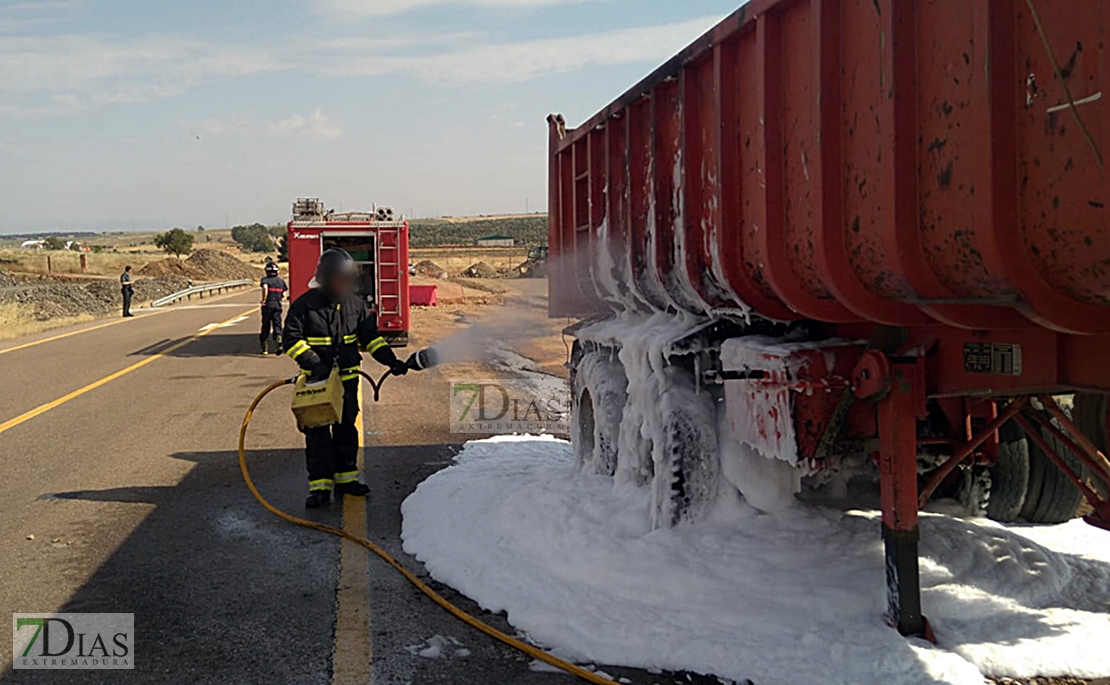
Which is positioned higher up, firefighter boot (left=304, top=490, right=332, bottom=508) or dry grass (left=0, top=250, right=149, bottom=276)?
dry grass (left=0, top=250, right=149, bottom=276)

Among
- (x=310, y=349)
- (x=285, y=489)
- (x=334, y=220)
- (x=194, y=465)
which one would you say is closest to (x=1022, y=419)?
(x=310, y=349)

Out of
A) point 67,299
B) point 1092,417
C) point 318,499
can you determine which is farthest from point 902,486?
point 67,299

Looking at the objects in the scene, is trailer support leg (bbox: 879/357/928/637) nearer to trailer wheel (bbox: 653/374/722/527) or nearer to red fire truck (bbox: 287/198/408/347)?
trailer wheel (bbox: 653/374/722/527)

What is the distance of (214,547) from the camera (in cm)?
577

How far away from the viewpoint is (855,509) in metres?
5.17

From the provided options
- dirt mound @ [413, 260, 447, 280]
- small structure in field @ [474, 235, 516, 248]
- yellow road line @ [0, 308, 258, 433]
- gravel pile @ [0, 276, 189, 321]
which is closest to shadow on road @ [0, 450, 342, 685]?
yellow road line @ [0, 308, 258, 433]

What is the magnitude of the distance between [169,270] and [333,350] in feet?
202

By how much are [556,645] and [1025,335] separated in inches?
86.8

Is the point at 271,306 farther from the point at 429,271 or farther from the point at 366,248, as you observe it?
the point at 429,271

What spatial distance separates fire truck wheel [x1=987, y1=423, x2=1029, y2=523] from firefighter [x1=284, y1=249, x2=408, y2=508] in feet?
12.7

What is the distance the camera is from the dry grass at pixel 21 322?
75.4 feet

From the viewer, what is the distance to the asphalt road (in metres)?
4.08

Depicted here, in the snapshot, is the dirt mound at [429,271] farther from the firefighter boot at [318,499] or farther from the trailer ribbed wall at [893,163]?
the trailer ribbed wall at [893,163]

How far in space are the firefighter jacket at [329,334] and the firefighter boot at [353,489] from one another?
76 cm
